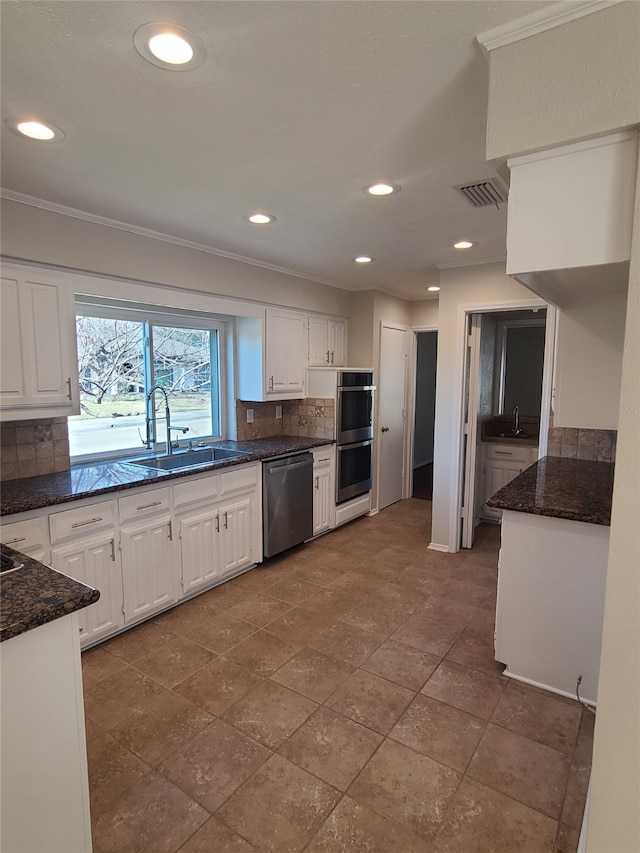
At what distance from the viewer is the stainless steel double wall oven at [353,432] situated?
14.8ft

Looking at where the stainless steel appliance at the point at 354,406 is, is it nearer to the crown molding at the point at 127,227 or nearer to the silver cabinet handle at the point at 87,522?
the crown molding at the point at 127,227

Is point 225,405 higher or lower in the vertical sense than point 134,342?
lower

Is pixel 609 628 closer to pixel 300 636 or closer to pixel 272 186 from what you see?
pixel 300 636

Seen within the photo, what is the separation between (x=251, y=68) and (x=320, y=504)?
3.48m

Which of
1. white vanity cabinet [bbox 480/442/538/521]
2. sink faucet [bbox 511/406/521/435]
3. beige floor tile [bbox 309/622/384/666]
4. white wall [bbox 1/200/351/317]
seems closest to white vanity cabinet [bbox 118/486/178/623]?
beige floor tile [bbox 309/622/384/666]

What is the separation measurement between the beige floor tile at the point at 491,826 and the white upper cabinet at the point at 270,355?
3129 mm

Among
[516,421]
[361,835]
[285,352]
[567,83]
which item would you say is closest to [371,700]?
[361,835]

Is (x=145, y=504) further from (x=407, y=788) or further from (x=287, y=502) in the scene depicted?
(x=407, y=788)

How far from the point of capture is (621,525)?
118 centimetres

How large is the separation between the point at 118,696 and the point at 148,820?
734mm

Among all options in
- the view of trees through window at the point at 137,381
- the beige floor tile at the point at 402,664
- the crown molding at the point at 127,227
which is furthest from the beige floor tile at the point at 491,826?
the crown molding at the point at 127,227

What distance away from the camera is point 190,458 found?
3766 mm

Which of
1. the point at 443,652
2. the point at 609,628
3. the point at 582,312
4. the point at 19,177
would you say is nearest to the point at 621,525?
the point at 609,628

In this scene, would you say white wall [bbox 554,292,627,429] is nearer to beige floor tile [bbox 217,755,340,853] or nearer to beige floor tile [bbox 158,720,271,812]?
beige floor tile [bbox 217,755,340,853]
